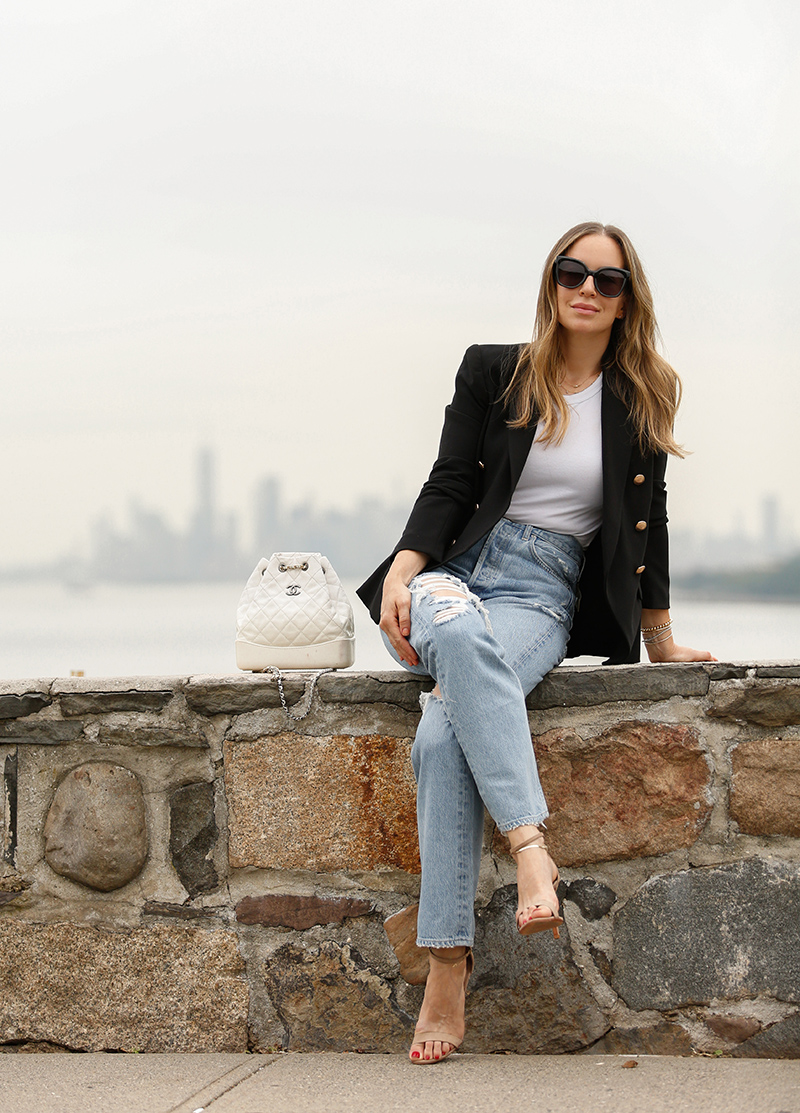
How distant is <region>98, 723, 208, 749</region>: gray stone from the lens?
6.66 ft

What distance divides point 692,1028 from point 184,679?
1.11 metres

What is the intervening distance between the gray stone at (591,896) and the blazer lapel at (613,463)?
579 mm

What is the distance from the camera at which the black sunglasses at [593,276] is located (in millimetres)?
2088

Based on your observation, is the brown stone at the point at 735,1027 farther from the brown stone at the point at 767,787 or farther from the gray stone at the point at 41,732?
the gray stone at the point at 41,732

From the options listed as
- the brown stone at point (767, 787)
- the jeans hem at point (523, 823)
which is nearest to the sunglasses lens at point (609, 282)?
the brown stone at point (767, 787)

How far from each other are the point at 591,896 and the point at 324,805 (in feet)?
1.68

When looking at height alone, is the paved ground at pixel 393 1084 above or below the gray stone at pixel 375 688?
below

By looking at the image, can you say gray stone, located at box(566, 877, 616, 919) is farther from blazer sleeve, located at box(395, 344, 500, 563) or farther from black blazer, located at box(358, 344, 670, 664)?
blazer sleeve, located at box(395, 344, 500, 563)

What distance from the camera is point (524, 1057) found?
6.13 ft

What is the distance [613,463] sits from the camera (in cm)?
209

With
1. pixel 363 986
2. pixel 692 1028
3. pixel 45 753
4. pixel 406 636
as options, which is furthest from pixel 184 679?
pixel 692 1028

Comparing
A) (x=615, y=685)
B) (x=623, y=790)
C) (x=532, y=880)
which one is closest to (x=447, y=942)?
(x=532, y=880)

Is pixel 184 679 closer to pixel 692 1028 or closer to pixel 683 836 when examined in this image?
pixel 683 836

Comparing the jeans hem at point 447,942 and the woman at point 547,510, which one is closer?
the jeans hem at point 447,942
